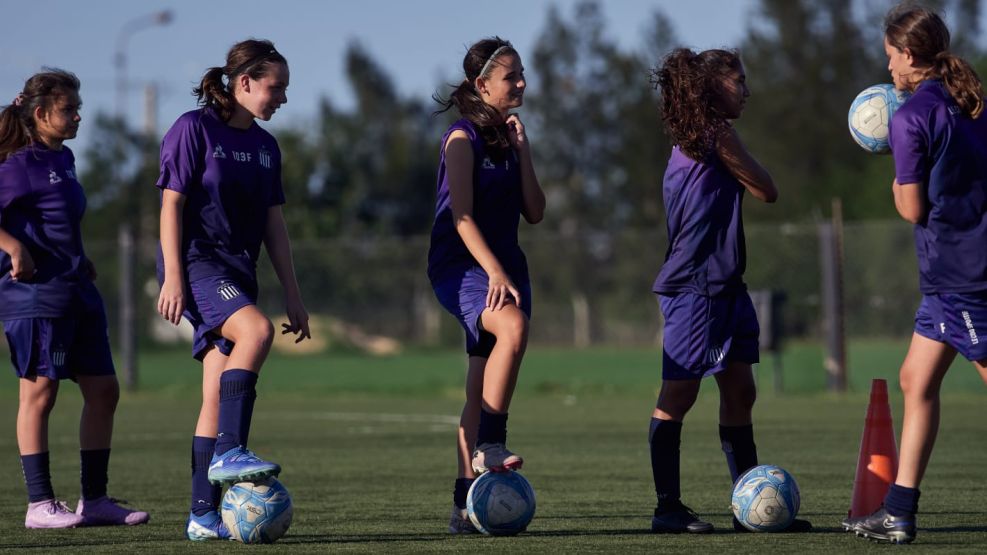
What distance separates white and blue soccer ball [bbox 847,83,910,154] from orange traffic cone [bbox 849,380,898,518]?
110 cm

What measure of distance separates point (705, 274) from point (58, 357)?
306 cm

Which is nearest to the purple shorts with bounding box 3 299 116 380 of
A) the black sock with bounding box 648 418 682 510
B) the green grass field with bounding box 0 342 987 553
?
the green grass field with bounding box 0 342 987 553

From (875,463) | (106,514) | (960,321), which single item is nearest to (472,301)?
(875,463)

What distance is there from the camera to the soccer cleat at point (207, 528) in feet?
20.0

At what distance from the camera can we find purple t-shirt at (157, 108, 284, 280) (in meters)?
6.15

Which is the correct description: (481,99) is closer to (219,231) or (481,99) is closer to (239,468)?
(219,231)

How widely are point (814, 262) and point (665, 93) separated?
12713 millimetres

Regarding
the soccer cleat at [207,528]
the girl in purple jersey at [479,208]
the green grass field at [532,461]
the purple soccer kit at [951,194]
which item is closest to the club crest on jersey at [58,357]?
the green grass field at [532,461]

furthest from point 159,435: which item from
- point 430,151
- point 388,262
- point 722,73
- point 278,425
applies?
point 430,151

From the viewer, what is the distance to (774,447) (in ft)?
34.8

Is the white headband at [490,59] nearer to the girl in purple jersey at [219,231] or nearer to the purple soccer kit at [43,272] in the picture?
the girl in purple jersey at [219,231]

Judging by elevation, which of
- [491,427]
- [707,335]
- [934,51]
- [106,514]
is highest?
[934,51]

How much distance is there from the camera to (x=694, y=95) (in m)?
6.16

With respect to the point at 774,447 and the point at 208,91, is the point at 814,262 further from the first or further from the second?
the point at 208,91
